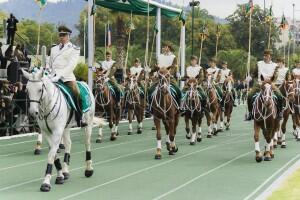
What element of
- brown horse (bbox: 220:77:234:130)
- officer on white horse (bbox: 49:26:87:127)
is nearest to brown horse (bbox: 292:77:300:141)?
brown horse (bbox: 220:77:234:130)

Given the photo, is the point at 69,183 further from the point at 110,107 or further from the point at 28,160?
the point at 110,107

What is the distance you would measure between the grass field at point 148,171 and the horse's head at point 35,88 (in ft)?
5.18

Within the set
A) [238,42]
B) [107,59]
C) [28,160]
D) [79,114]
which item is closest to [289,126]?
[107,59]

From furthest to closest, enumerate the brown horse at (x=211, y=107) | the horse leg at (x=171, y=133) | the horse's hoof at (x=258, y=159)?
the brown horse at (x=211, y=107), the horse leg at (x=171, y=133), the horse's hoof at (x=258, y=159)

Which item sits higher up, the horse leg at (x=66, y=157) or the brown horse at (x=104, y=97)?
the brown horse at (x=104, y=97)

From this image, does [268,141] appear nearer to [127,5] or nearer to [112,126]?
[112,126]

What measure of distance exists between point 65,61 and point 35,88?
5.90 feet

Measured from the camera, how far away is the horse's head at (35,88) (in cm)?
1161

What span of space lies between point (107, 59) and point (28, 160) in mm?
7406

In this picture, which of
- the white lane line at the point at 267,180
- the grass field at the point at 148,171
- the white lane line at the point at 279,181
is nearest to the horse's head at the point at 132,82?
the grass field at the point at 148,171

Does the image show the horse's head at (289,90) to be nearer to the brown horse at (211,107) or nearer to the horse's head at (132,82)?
the brown horse at (211,107)

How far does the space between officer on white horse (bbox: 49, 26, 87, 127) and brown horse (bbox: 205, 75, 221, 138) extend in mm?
10538

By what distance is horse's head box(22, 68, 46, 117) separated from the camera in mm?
11609

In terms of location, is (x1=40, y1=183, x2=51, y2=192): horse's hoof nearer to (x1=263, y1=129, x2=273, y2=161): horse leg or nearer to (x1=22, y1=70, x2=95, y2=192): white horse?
(x1=22, y1=70, x2=95, y2=192): white horse
